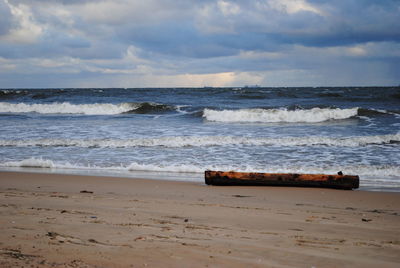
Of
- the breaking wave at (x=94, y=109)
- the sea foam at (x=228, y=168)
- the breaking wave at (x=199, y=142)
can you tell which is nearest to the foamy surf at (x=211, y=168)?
the sea foam at (x=228, y=168)

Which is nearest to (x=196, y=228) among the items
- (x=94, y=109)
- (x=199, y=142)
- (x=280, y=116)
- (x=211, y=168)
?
(x=211, y=168)

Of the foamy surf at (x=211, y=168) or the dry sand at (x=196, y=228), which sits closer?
the dry sand at (x=196, y=228)

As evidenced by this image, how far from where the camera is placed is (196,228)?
154 inches

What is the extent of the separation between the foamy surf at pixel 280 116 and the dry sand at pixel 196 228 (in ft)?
49.6

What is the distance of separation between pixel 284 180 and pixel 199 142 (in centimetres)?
591

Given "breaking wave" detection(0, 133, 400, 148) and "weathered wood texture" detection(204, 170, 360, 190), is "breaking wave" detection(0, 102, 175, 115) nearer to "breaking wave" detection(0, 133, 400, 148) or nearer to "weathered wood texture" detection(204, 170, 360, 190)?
"breaking wave" detection(0, 133, 400, 148)

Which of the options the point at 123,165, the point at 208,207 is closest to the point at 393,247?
the point at 208,207

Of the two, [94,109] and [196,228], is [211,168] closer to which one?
[196,228]

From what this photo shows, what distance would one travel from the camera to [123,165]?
29.9ft

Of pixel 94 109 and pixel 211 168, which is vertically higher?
pixel 94 109

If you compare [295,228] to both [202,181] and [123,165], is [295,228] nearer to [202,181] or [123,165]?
[202,181]

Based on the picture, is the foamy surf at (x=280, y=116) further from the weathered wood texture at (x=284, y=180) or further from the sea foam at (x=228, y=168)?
the weathered wood texture at (x=284, y=180)

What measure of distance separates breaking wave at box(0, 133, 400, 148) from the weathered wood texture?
17.0 feet

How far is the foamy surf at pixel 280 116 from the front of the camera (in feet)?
69.7
